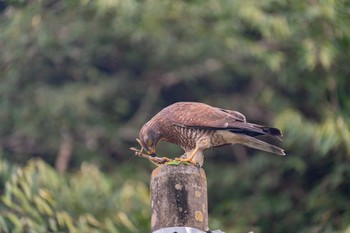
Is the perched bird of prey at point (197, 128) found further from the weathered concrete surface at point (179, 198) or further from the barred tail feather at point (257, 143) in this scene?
the weathered concrete surface at point (179, 198)

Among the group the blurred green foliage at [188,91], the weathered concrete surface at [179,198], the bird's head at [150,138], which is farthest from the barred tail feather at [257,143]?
the blurred green foliage at [188,91]

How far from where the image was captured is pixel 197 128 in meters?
6.25

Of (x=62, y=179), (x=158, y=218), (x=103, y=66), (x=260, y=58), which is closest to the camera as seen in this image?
(x=158, y=218)

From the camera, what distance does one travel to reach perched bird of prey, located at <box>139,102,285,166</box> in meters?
6.19

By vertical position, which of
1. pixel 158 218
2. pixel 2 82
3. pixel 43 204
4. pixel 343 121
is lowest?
pixel 158 218

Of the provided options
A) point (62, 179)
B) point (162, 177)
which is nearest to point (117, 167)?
point (62, 179)

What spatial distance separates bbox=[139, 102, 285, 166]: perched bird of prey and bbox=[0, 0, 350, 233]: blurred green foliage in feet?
8.55

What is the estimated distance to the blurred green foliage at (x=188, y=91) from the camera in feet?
33.5

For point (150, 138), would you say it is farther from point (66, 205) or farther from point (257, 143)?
point (66, 205)

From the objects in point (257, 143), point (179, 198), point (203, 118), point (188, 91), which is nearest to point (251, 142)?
point (257, 143)

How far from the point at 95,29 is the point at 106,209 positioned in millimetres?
3824

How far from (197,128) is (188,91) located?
6787 mm

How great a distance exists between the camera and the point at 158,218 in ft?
15.6

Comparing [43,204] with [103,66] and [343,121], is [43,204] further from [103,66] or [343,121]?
[103,66]
